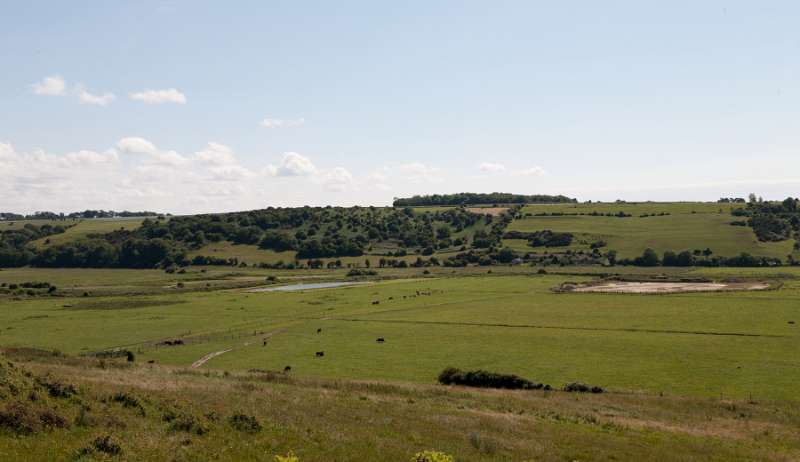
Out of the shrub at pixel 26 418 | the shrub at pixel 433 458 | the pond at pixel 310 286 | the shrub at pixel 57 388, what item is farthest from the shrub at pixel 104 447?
the pond at pixel 310 286

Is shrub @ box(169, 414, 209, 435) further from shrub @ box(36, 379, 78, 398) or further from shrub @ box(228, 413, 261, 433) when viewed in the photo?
shrub @ box(36, 379, 78, 398)

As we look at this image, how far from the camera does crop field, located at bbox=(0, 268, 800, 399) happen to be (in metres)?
58.7

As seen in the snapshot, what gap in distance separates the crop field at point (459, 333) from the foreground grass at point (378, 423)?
11510 millimetres

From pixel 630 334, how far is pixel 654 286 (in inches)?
2439

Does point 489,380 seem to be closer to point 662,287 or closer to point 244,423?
point 244,423

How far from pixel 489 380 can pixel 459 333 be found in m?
30.3

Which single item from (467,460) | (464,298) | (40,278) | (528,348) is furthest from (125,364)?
(40,278)

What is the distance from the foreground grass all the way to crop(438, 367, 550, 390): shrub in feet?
14.1

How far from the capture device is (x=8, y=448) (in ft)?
65.3

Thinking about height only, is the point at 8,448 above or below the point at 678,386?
above

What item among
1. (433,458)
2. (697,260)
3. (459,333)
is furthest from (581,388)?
(697,260)

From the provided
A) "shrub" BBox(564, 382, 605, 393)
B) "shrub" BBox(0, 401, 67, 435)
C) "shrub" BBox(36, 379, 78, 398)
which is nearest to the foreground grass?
"shrub" BBox(0, 401, 67, 435)

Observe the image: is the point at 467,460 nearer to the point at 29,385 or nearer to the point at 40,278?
the point at 29,385

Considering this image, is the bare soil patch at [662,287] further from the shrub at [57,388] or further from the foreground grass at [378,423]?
the shrub at [57,388]
